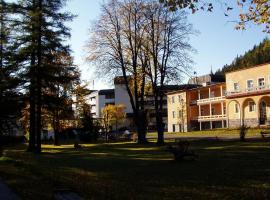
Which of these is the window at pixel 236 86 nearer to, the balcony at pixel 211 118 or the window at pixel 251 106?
the window at pixel 251 106

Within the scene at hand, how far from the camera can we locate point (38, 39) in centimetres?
3244

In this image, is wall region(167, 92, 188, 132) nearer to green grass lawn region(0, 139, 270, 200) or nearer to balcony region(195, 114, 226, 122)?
balcony region(195, 114, 226, 122)

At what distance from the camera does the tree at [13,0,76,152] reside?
32250 mm

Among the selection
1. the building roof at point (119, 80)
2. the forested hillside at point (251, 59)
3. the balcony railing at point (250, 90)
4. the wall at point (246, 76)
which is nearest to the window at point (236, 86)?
the wall at point (246, 76)

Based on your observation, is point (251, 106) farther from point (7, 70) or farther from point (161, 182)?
point (161, 182)

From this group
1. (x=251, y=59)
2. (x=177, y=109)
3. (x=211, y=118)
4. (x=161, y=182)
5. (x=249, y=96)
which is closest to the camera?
(x=161, y=182)

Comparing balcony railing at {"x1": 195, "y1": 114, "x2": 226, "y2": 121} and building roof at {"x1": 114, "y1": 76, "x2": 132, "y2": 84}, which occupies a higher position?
building roof at {"x1": 114, "y1": 76, "x2": 132, "y2": 84}

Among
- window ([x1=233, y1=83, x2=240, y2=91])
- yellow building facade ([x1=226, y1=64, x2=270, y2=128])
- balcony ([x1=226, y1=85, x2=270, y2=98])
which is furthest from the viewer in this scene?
window ([x1=233, y1=83, x2=240, y2=91])

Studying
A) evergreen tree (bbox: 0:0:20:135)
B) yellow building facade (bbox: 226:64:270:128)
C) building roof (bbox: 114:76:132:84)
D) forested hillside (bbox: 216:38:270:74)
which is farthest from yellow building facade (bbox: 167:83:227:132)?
evergreen tree (bbox: 0:0:20:135)

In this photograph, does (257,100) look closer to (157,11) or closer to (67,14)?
(157,11)

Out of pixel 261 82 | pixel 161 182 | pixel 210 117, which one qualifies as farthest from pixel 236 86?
pixel 161 182

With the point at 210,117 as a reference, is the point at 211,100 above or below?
above

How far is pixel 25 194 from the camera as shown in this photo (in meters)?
11.4

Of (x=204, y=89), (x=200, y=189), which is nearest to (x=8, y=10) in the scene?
(x=200, y=189)
